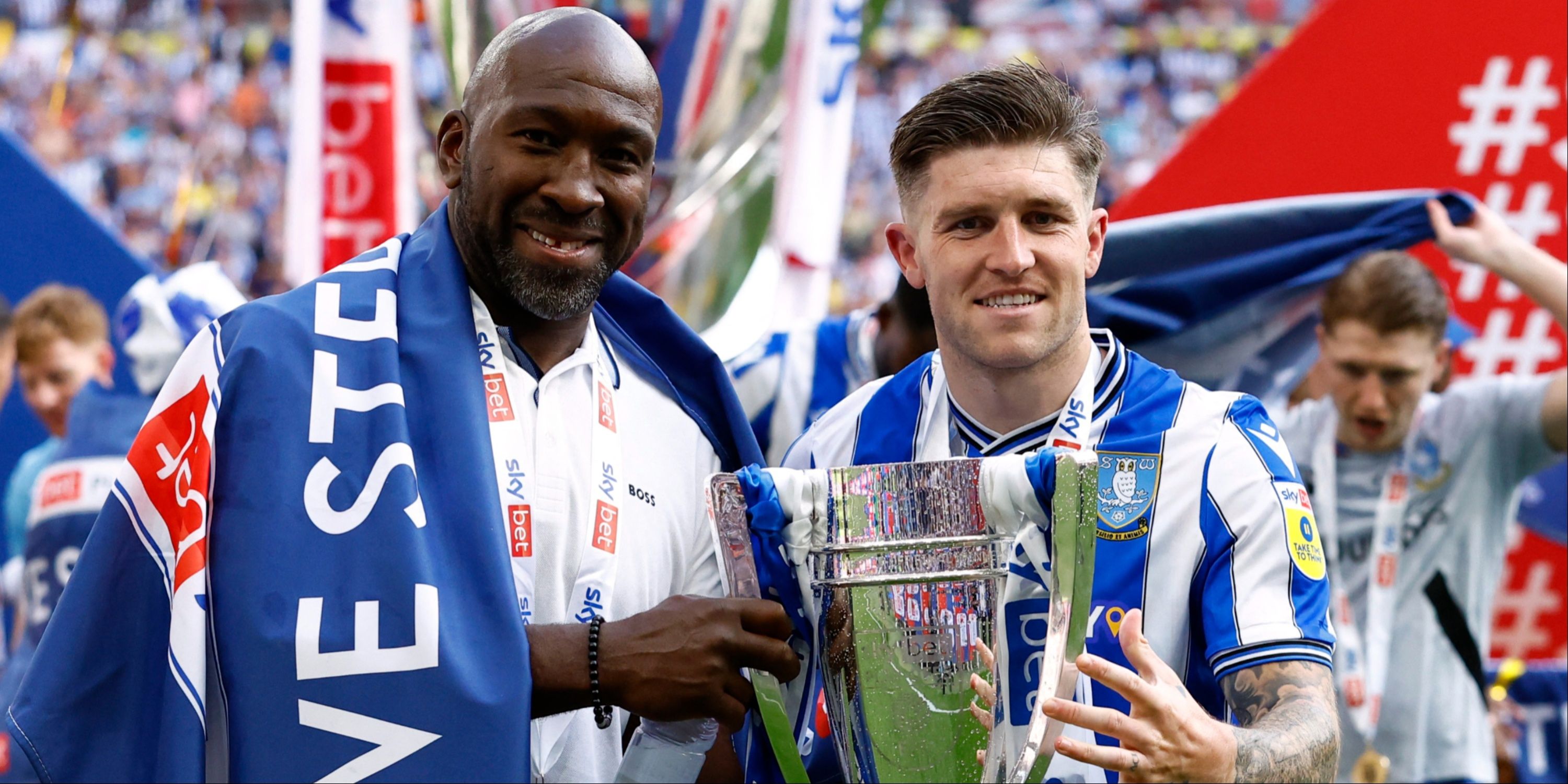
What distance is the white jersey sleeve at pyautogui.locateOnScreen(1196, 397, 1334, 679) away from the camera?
204 cm

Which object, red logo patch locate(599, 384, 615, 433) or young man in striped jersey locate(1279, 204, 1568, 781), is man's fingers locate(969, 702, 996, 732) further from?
young man in striped jersey locate(1279, 204, 1568, 781)

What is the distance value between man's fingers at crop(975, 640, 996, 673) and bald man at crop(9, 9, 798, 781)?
0.24 m

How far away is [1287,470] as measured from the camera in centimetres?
219

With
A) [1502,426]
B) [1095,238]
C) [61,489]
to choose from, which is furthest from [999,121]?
[61,489]

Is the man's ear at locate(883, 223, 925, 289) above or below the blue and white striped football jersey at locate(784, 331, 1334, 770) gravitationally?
above

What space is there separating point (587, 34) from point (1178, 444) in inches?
42.5

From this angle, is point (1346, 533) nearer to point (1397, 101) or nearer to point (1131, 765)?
point (1397, 101)

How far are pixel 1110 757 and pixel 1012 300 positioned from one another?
2.40 feet

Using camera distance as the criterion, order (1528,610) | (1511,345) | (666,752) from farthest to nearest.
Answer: (1528,610), (1511,345), (666,752)

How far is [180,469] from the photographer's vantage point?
2.04 meters

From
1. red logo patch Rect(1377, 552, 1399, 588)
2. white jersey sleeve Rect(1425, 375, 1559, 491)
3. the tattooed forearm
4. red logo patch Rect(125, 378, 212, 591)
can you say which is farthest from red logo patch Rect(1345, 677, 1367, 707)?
red logo patch Rect(125, 378, 212, 591)

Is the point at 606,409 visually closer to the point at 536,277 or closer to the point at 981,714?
the point at 536,277

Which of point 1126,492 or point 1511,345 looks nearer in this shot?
point 1126,492

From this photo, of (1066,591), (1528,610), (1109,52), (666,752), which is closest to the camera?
(1066,591)
